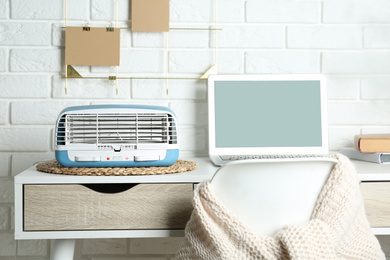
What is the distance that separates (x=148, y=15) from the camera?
1.56 metres

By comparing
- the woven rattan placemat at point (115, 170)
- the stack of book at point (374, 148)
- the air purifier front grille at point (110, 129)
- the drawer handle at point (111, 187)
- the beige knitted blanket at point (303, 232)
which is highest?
the air purifier front grille at point (110, 129)

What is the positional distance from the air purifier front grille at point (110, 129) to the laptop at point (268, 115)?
0.28 meters

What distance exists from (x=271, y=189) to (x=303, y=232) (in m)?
0.10

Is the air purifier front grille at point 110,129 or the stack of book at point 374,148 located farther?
the stack of book at point 374,148

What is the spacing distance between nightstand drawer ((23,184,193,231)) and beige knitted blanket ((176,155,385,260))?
0.18 m

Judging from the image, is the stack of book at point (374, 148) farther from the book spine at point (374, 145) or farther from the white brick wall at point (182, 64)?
the white brick wall at point (182, 64)

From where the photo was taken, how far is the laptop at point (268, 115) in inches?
57.4

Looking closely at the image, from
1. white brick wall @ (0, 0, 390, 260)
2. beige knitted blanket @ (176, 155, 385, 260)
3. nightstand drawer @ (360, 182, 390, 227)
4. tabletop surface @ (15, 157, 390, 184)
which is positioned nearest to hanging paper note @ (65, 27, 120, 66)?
white brick wall @ (0, 0, 390, 260)

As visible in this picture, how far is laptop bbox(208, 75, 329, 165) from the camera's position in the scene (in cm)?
146

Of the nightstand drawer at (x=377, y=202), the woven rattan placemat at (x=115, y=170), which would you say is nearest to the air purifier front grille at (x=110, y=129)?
the woven rattan placemat at (x=115, y=170)

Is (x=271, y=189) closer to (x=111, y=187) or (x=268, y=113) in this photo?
(x=111, y=187)

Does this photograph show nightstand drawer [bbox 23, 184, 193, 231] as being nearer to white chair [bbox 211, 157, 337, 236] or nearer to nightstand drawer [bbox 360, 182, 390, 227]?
white chair [bbox 211, 157, 337, 236]

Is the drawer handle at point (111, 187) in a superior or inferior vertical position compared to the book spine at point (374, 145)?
inferior

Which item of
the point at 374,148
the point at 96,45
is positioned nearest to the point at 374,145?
the point at 374,148
